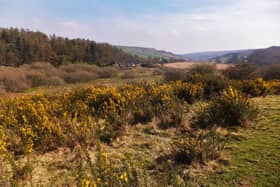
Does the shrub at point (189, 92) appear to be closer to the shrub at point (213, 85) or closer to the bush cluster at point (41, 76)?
the shrub at point (213, 85)

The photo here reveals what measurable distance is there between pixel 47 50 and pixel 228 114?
46677 millimetres

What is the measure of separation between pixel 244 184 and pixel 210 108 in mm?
2588

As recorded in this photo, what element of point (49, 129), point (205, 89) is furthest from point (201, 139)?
point (205, 89)

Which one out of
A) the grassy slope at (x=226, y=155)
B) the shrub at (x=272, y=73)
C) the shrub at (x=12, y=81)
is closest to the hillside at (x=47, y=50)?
the shrub at (x=12, y=81)

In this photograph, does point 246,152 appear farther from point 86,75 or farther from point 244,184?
point 86,75

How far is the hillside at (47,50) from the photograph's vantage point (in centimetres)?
4139

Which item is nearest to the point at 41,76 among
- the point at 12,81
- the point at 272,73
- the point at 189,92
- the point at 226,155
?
the point at 12,81

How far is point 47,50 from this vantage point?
46031mm

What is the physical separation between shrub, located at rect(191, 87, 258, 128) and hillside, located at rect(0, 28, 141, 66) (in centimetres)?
4115

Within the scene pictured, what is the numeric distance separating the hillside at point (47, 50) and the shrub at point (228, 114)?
1620 inches

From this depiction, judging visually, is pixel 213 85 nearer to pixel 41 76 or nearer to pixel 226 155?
pixel 226 155

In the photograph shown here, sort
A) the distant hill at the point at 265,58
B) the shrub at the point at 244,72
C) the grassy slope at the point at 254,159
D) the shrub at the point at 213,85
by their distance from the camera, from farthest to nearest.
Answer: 1. the distant hill at the point at 265,58
2. the shrub at the point at 244,72
3. the shrub at the point at 213,85
4. the grassy slope at the point at 254,159

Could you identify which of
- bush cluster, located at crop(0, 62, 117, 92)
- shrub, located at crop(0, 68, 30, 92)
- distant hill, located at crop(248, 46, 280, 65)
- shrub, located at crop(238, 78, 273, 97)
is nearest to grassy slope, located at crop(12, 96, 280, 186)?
shrub, located at crop(238, 78, 273, 97)

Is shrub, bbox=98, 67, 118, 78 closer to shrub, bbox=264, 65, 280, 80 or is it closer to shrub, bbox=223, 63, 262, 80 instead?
shrub, bbox=223, 63, 262, 80
